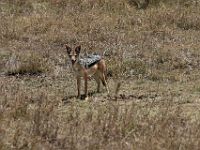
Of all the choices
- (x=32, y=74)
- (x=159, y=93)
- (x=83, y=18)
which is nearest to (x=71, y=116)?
(x=159, y=93)

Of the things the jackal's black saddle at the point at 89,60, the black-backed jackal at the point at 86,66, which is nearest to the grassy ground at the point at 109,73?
the black-backed jackal at the point at 86,66

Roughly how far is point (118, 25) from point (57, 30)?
1883mm

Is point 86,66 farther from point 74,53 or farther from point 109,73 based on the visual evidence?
point 109,73

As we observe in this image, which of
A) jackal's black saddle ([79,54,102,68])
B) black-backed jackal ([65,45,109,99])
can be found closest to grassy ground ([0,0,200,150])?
black-backed jackal ([65,45,109,99])

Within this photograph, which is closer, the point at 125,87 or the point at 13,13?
the point at 125,87

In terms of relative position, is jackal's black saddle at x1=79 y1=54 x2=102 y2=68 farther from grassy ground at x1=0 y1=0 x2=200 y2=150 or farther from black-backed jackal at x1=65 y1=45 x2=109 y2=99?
grassy ground at x1=0 y1=0 x2=200 y2=150

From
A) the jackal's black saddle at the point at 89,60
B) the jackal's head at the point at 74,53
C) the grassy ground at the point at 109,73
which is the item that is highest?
the jackal's head at the point at 74,53

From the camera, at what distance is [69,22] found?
696 inches

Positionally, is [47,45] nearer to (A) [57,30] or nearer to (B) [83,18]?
(A) [57,30]

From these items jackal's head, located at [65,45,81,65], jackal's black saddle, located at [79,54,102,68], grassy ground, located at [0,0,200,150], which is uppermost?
jackal's head, located at [65,45,81,65]

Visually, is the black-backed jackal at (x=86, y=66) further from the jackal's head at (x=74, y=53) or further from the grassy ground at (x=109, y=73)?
the grassy ground at (x=109, y=73)

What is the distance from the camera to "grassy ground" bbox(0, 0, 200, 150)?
7.98 meters

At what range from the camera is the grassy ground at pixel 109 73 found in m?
7.98

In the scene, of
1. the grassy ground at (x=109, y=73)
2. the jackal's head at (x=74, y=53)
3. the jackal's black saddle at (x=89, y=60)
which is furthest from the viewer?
the jackal's black saddle at (x=89, y=60)
